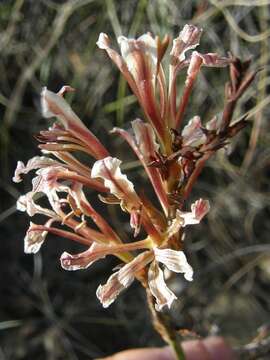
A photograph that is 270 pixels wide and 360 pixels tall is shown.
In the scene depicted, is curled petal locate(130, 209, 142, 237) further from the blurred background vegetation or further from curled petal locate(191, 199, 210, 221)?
the blurred background vegetation

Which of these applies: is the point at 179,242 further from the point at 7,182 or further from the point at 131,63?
the point at 7,182

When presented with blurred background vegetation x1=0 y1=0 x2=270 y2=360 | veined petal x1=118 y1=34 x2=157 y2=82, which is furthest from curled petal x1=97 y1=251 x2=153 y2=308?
blurred background vegetation x1=0 y1=0 x2=270 y2=360

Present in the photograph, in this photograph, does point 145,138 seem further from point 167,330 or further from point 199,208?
point 167,330

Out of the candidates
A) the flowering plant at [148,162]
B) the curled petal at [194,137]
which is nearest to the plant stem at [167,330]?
the flowering plant at [148,162]

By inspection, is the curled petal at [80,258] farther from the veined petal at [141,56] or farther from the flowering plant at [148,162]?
the veined petal at [141,56]

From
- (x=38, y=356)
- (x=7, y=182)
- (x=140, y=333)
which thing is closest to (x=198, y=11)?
(x=7, y=182)
